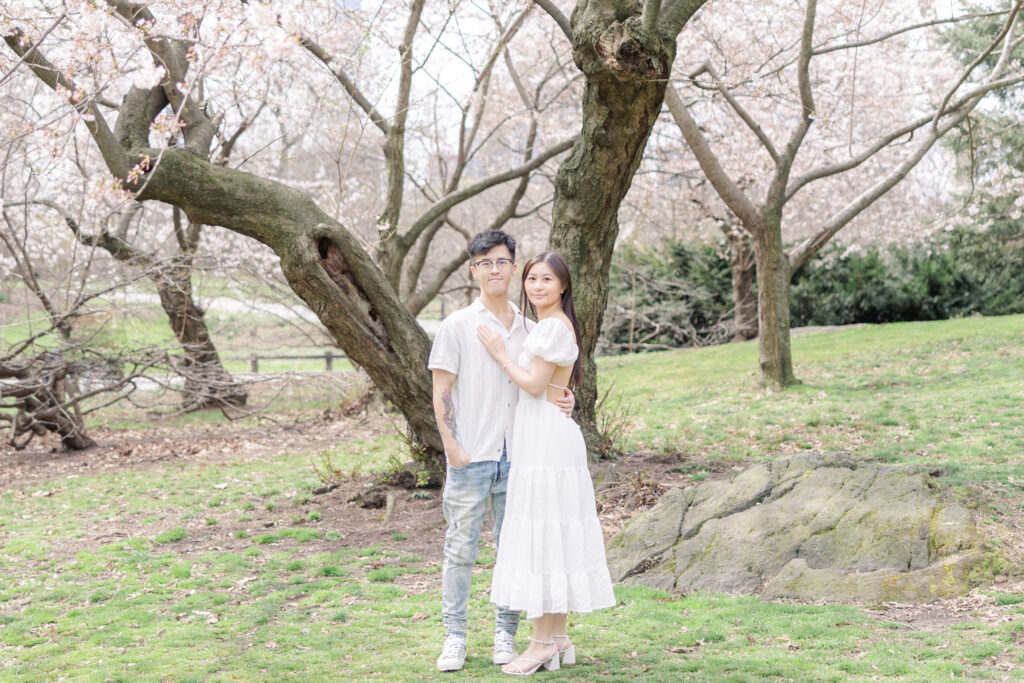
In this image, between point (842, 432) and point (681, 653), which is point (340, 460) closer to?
point (842, 432)

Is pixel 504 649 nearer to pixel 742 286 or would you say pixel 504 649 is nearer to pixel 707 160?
pixel 707 160

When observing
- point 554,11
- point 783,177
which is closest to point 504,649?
point 554,11

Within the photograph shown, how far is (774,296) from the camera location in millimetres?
11719

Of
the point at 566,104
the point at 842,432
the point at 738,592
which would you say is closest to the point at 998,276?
the point at 566,104

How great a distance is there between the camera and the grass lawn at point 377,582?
3.86 meters

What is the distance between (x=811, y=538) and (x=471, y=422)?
2461mm

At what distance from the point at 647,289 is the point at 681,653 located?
17.5m

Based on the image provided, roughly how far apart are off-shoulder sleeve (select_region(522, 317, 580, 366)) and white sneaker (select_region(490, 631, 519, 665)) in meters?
1.23

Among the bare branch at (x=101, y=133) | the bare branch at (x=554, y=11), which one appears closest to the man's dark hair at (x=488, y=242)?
the bare branch at (x=554, y=11)

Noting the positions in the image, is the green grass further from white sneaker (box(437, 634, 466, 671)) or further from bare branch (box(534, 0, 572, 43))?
white sneaker (box(437, 634, 466, 671))

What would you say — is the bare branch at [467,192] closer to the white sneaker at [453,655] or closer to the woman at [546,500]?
the woman at [546,500]

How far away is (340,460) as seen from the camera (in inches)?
396

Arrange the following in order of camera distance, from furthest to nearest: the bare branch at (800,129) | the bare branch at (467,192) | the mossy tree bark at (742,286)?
the mossy tree bark at (742,286) → the bare branch at (800,129) → the bare branch at (467,192)

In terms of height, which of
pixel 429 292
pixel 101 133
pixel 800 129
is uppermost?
pixel 800 129
